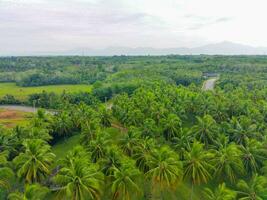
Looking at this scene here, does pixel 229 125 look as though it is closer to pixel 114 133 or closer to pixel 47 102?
pixel 114 133

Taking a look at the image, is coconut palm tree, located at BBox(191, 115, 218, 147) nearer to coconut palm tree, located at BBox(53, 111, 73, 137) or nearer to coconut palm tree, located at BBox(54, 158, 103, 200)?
coconut palm tree, located at BBox(54, 158, 103, 200)

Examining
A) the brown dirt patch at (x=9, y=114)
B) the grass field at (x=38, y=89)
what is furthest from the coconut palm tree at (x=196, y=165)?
the grass field at (x=38, y=89)

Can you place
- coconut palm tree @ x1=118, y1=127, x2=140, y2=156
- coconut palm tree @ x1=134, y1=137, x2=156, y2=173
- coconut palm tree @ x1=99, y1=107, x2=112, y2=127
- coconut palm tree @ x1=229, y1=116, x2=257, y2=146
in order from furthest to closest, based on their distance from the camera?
1. coconut palm tree @ x1=99, y1=107, x2=112, y2=127
2. coconut palm tree @ x1=229, y1=116, x2=257, y2=146
3. coconut palm tree @ x1=118, y1=127, x2=140, y2=156
4. coconut palm tree @ x1=134, y1=137, x2=156, y2=173

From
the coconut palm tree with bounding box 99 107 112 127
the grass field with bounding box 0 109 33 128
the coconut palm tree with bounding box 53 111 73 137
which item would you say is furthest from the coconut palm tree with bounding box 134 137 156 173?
the grass field with bounding box 0 109 33 128

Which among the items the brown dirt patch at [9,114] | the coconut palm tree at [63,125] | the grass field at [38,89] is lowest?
the brown dirt patch at [9,114]

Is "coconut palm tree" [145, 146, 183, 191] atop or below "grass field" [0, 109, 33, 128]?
atop

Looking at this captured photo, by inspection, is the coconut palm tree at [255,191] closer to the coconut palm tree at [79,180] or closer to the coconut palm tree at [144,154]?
the coconut palm tree at [144,154]
